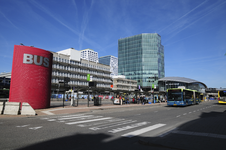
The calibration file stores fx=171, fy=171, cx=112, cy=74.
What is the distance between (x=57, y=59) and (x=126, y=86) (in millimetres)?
52599

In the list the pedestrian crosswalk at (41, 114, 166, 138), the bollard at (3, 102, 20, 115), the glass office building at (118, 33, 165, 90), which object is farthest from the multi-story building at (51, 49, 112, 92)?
the pedestrian crosswalk at (41, 114, 166, 138)

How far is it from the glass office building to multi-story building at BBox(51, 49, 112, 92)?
31.8m

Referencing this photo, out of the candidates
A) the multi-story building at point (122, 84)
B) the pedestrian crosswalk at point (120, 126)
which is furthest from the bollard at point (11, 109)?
the multi-story building at point (122, 84)

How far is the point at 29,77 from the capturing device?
1680cm

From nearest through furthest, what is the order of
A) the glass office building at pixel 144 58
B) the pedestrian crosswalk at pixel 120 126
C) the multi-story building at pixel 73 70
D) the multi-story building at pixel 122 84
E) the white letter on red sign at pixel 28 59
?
1. the pedestrian crosswalk at pixel 120 126
2. the white letter on red sign at pixel 28 59
3. the multi-story building at pixel 73 70
4. the multi-story building at pixel 122 84
5. the glass office building at pixel 144 58

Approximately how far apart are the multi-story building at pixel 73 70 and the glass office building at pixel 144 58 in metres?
31.8

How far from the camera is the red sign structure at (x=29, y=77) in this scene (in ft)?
53.5

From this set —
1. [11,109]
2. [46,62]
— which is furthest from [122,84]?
[11,109]

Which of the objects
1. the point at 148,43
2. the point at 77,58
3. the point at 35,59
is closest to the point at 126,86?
the point at 148,43

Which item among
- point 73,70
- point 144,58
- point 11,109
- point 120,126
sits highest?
point 144,58

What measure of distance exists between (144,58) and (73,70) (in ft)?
182

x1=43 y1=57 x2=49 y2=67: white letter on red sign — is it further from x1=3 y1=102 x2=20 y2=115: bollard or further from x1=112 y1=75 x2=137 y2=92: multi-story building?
x1=112 y1=75 x2=137 y2=92: multi-story building

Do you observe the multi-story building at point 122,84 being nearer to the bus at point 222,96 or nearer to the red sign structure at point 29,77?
the bus at point 222,96

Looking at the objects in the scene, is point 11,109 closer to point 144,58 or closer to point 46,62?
point 46,62
